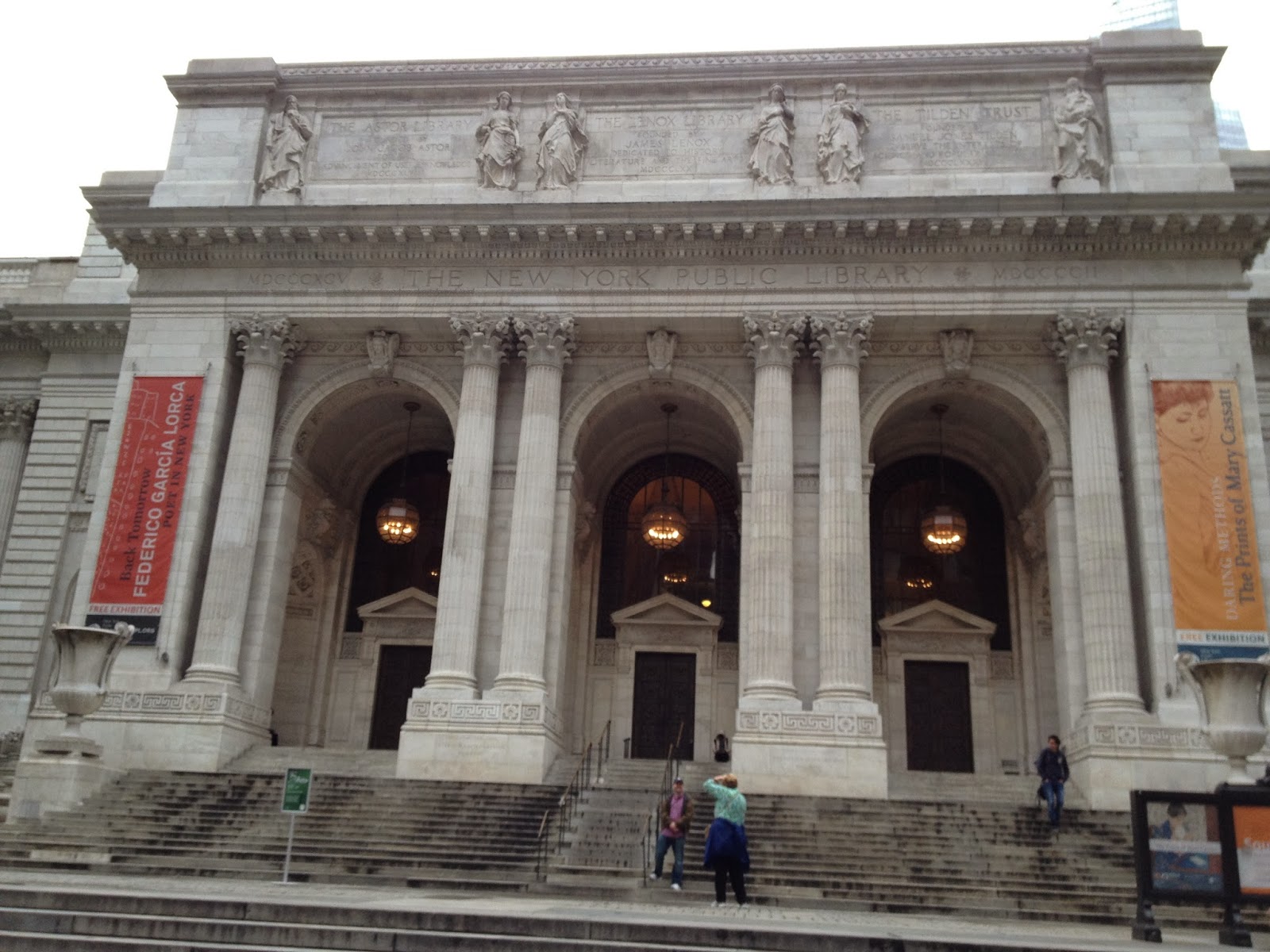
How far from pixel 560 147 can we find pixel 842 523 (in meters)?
11.1

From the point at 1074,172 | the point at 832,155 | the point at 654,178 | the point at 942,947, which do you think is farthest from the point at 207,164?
the point at 942,947

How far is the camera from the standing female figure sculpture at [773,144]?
2619cm

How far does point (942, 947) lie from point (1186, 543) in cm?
1563

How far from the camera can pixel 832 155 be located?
26.1 m

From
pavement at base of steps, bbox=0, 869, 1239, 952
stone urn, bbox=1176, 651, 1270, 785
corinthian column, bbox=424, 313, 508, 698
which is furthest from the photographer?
corinthian column, bbox=424, 313, 508, 698

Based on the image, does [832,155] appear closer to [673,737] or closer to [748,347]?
[748,347]

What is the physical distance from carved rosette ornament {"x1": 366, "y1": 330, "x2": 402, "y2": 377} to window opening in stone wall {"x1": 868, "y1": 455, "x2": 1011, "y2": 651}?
12427 mm

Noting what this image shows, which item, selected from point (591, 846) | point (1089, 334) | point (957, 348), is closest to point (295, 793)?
point (591, 846)

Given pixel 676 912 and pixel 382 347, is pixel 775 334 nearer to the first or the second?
pixel 382 347

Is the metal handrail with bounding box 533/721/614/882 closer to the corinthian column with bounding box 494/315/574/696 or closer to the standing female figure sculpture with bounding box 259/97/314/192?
the corinthian column with bounding box 494/315/574/696

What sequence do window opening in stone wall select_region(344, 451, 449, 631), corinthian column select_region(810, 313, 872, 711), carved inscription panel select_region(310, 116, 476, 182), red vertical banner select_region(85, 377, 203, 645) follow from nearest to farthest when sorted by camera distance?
corinthian column select_region(810, 313, 872, 711), red vertical banner select_region(85, 377, 203, 645), carved inscription panel select_region(310, 116, 476, 182), window opening in stone wall select_region(344, 451, 449, 631)

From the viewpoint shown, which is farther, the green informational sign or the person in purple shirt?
the green informational sign

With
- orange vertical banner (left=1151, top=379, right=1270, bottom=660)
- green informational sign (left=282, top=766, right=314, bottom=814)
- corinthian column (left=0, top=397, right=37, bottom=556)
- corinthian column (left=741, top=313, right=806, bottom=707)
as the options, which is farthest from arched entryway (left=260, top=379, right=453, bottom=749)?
orange vertical banner (left=1151, top=379, right=1270, bottom=660)

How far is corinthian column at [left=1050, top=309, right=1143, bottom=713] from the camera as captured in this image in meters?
22.1
